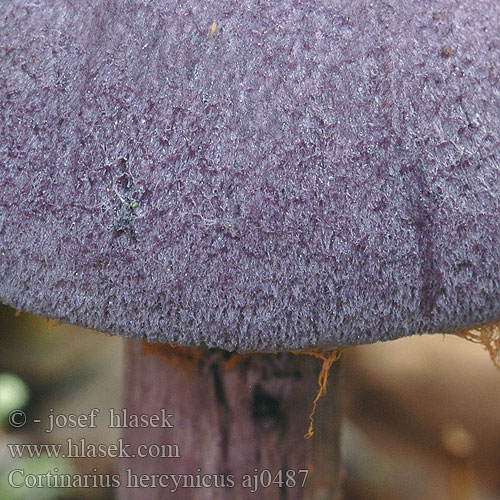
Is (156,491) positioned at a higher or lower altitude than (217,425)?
lower

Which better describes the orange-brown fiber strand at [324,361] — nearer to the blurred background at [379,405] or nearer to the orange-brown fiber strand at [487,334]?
the orange-brown fiber strand at [487,334]

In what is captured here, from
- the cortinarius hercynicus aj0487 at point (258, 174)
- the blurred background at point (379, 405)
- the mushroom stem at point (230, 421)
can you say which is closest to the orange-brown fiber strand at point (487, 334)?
the cortinarius hercynicus aj0487 at point (258, 174)

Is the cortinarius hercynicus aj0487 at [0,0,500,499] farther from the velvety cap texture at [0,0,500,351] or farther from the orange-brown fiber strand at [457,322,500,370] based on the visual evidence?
the orange-brown fiber strand at [457,322,500,370]

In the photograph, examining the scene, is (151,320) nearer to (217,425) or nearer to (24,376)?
(217,425)

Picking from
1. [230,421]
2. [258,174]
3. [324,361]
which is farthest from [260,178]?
[230,421]

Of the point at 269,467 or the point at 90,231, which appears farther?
the point at 269,467

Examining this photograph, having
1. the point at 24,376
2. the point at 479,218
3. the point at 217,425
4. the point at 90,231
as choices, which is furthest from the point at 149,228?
the point at 24,376

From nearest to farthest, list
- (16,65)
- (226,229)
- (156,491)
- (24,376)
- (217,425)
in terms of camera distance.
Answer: (226,229) < (16,65) < (217,425) < (156,491) < (24,376)

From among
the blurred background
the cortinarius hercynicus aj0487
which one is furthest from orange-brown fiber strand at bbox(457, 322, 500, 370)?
the blurred background

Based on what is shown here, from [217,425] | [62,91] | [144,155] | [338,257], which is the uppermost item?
[62,91]
